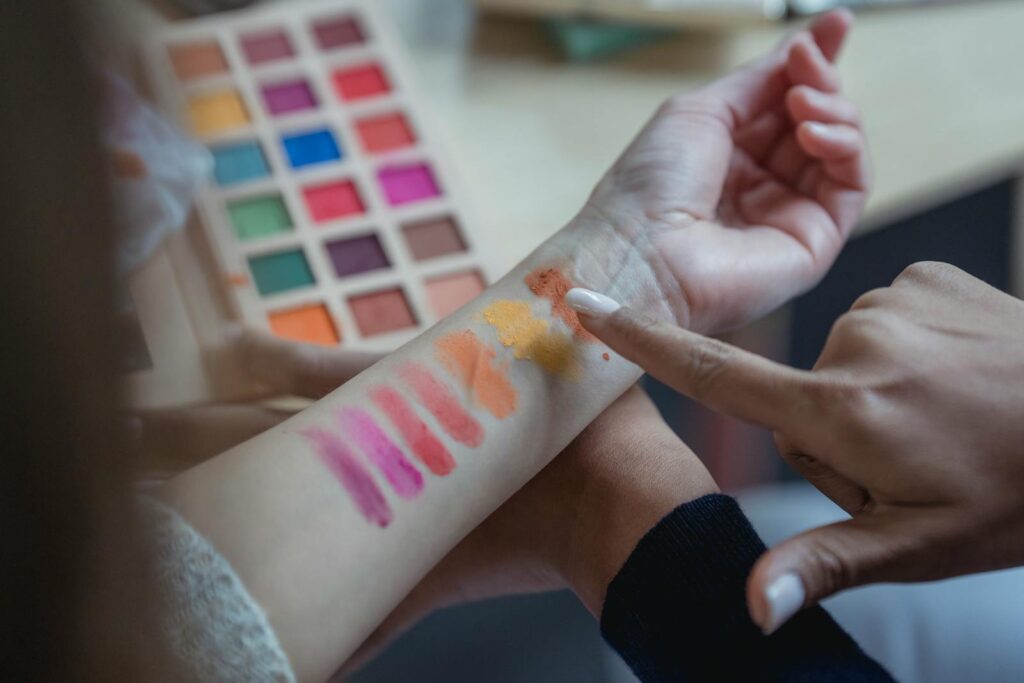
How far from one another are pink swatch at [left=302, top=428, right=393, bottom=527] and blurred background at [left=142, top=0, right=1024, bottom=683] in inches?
10.3

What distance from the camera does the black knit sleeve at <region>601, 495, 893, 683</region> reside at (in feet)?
1.76

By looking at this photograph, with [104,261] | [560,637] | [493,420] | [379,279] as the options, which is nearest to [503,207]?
[379,279]

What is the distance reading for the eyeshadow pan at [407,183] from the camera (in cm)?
82

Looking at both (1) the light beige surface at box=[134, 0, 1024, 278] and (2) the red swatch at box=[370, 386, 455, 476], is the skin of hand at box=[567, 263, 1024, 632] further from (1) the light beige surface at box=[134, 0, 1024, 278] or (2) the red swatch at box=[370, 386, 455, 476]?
(1) the light beige surface at box=[134, 0, 1024, 278]

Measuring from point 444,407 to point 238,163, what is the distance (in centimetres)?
34

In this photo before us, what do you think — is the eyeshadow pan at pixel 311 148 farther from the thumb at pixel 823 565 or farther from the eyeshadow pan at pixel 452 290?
the thumb at pixel 823 565

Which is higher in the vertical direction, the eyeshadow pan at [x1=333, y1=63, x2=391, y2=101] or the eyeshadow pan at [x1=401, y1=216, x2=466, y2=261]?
the eyeshadow pan at [x1=333, y1=63, x2=391, y2=101]

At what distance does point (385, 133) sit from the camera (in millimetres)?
847

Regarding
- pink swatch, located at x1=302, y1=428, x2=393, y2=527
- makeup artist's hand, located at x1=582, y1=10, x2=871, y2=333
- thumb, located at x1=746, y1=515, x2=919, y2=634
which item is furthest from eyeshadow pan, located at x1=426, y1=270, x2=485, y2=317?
thumb, located at x1=746, y1=515, x2=919, y2=634

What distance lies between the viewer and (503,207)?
0.81m

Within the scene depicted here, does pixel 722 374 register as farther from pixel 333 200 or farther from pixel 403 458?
pixel 333 200

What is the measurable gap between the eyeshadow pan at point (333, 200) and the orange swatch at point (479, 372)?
0.22 metres

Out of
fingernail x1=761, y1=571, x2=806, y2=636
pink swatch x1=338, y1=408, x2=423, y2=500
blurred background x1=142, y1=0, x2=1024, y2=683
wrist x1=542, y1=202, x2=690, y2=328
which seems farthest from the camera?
blurred background x1=142, y1=0, x2=1024, y2=683

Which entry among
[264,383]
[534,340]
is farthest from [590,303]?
[264,383]
